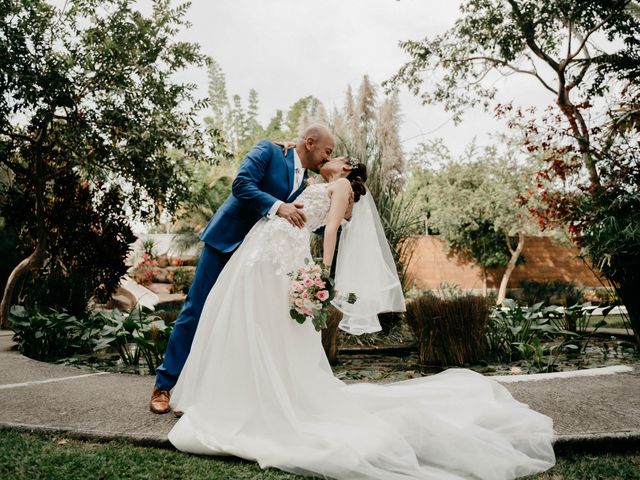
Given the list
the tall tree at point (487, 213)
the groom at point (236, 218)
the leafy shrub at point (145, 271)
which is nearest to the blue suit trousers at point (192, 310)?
the groom at point (236, 218)

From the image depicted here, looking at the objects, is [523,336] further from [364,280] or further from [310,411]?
[310,411]

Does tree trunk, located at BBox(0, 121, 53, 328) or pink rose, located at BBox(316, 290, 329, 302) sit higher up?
tree trunk, located at BBox(0, 121, 53, 328)

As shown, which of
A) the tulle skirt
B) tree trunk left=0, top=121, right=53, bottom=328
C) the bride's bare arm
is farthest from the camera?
tree trunk left=0, top=121, right=53, bottom=328

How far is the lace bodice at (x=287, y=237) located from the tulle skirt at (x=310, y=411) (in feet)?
0.13

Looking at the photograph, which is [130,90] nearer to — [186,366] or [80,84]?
[80,84]

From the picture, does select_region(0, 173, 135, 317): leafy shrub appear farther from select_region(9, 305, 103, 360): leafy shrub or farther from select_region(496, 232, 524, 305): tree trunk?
select_region(496, 232, 524, 305): tree trunk

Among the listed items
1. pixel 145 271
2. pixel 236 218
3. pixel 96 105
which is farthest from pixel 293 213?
pixel 145 271

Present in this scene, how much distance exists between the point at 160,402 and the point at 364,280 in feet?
4.51

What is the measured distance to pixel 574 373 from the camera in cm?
371

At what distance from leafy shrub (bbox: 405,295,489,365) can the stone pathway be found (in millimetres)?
881

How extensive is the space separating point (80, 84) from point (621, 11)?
28.8 ft

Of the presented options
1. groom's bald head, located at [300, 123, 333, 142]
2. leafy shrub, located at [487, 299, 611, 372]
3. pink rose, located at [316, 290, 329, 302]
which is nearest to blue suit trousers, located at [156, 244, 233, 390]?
pink rose, located at [316, 290, 329, 302]

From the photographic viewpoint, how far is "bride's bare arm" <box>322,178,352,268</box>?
8.81 feet

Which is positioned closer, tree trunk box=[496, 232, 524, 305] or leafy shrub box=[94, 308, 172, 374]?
leafy shrub box=[94, 308, 172, 374]
